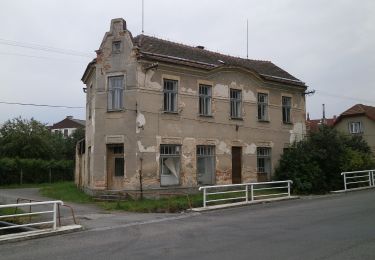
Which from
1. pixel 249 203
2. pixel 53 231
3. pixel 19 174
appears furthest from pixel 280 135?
pixel 19 174

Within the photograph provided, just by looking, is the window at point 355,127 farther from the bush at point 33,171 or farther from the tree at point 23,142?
the tree at point 23,142

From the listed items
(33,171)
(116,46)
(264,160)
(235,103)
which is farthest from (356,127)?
(116,46)

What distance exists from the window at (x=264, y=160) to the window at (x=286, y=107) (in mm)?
2881

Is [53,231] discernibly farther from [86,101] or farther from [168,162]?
[86,101]

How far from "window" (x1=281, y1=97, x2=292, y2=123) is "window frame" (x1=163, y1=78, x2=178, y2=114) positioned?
9187 mm

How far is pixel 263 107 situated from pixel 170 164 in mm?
8461

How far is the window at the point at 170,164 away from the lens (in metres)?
24.4

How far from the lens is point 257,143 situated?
2878 centimetres

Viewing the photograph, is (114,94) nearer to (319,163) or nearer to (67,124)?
(319,163)

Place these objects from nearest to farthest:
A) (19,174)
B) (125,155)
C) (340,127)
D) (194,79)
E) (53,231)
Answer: (53,231)
(125,155)
(194,79)
(19,174)
(340,127)

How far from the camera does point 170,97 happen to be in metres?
25.1

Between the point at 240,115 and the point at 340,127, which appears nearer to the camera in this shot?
the point at 240,115

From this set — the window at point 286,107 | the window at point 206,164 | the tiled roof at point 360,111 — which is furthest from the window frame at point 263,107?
the tiled roof at point 360,111

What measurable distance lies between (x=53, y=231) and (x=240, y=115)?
55.3ft
